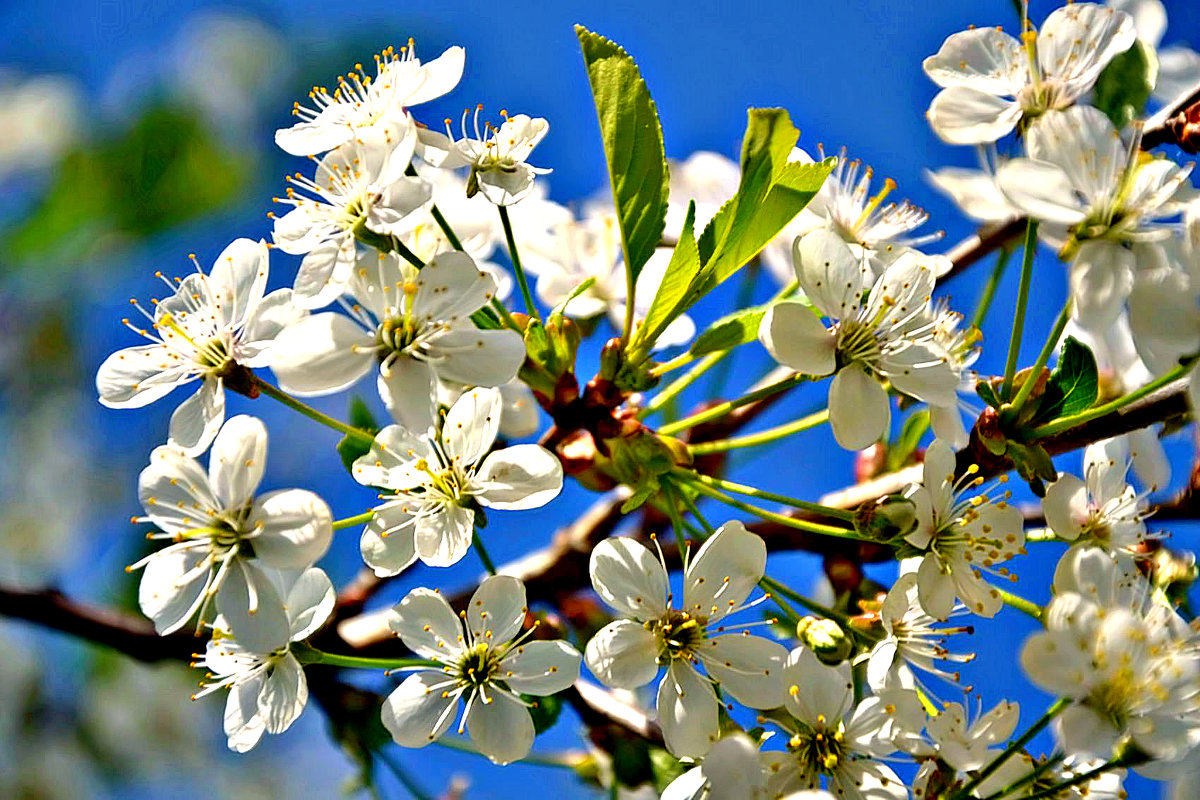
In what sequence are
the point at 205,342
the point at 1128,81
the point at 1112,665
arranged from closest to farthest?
the point at 1112,665 → the point at 205,342 → the point at 1128,81

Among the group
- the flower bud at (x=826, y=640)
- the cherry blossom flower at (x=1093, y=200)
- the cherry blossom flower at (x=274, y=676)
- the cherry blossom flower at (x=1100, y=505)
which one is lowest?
the cherry blossom flower at (x=274, y=676)

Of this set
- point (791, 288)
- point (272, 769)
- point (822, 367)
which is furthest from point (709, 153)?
point (272, 769)

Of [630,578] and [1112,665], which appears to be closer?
[1112,665]

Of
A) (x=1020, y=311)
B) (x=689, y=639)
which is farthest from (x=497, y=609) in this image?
(x=1020, y=311)

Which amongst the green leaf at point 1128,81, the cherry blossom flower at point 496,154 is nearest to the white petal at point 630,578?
the cherry blossom flower at point 496,154

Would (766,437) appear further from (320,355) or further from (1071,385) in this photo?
(320,355)

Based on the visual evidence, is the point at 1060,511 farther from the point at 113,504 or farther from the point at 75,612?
the point at 113,504

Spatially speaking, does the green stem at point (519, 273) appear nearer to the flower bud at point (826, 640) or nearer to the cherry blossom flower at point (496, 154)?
the cherry blossom flower at point (496, 154)
